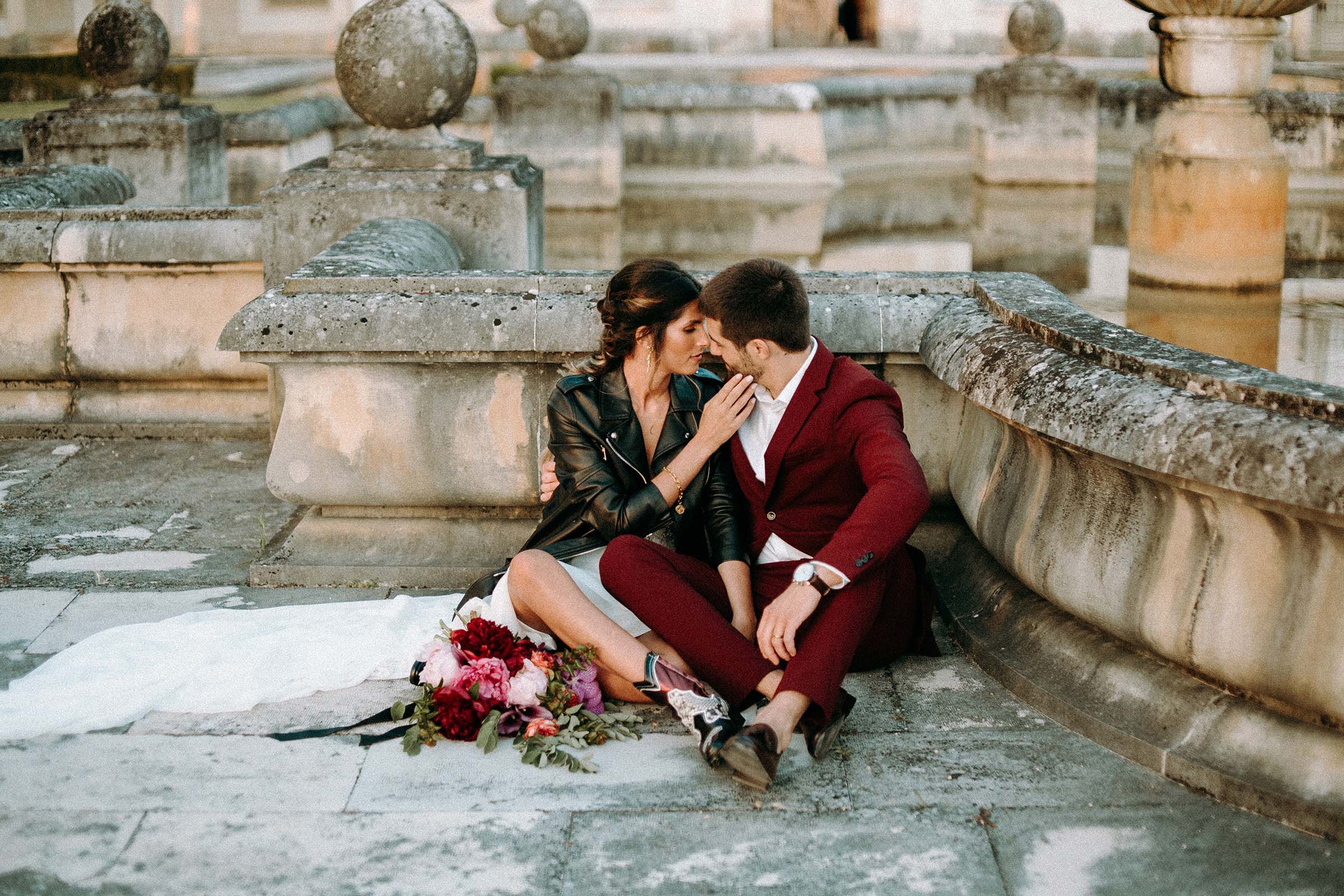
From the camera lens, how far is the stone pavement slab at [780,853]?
2.70 metres

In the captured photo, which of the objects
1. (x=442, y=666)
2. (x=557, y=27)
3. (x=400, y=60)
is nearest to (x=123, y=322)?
(x=400, y=60)

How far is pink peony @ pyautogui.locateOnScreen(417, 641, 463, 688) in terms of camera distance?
3334 mm

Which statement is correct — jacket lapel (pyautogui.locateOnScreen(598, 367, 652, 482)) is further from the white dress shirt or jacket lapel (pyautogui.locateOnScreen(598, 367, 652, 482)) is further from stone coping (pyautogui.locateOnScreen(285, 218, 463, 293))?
stone coping (pyautogui.locateOnScreen(285, 218, 463, 293))

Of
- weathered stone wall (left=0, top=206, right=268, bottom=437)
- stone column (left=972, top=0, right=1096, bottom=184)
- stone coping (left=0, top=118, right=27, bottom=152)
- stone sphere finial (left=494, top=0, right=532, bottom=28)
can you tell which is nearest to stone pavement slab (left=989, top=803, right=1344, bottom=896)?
weathered stone wall (left=0, top=206, right=268, bottom=437)

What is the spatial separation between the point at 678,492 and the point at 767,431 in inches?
10.3

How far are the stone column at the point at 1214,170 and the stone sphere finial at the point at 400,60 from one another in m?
3.80

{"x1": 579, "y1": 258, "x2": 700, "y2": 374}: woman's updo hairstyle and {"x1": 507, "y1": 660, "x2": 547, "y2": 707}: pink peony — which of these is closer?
{"x1": 507, "y1": 660, "x2": 547, "y2": 707}: pink peony

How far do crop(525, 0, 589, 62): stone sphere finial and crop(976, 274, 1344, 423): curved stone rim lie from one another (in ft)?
30.2

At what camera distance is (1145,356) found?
3223 millimetres

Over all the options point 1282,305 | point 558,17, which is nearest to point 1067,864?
point 1282,305

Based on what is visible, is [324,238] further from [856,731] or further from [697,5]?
[697,5]

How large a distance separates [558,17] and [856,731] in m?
10.4

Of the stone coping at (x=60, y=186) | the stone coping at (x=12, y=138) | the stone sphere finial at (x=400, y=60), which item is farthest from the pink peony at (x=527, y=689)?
the stone coping at (x=12, y=138)

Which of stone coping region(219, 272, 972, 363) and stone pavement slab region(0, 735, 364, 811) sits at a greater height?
stone coping region(219, 272, 972, 363)
